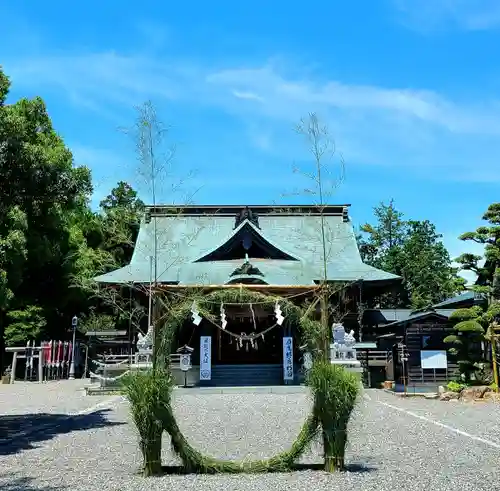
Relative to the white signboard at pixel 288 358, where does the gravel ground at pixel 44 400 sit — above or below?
below

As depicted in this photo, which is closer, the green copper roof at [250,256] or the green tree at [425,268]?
the green copper roof at [250,256]

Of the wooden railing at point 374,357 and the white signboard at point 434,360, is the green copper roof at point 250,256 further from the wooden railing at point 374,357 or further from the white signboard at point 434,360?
the white signboard at point 434,360

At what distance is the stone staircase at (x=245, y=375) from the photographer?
1998 centimetres

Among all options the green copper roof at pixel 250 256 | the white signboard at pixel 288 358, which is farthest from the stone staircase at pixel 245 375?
the green copper roof at pixel 250 256

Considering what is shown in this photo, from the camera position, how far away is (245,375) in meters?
20.7

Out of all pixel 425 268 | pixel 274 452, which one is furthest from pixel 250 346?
pixel 425 268

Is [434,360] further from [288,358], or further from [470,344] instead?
[288,358]

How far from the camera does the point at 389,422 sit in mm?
11320

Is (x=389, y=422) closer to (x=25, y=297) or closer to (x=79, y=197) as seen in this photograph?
(x=79, y=197)

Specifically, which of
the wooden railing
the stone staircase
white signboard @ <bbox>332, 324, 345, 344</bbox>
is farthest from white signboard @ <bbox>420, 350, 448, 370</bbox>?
the stone staircase

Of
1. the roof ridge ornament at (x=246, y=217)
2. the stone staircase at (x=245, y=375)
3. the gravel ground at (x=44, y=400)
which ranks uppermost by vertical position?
the roof ridge ornament at (x=246, y=217)

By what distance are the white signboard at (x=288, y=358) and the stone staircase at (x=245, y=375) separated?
56 cm

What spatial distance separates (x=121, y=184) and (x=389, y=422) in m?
31.4

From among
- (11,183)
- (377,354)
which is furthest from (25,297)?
(11,183)
